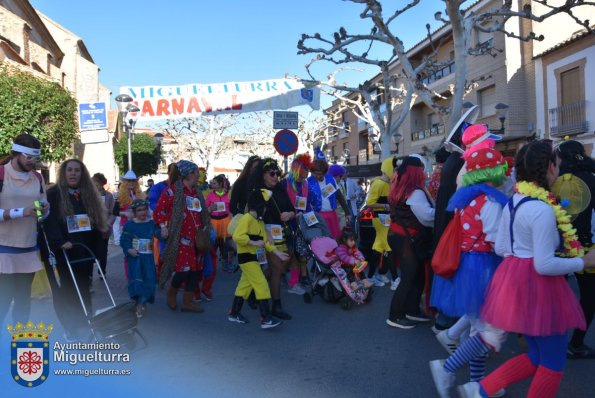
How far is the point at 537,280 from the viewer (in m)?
2.76

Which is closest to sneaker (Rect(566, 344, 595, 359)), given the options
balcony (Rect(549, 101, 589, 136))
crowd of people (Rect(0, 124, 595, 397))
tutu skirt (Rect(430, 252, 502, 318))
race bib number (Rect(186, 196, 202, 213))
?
crowd of people (Rect(0, 124, 595, 397))

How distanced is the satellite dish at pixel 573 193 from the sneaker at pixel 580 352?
52.4 inches

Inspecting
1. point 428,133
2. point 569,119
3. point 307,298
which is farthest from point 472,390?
point 428,133

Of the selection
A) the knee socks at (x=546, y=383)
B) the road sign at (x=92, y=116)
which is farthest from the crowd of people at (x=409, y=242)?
the road sign at (x=92, y=116)

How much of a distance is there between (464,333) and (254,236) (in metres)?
2.45

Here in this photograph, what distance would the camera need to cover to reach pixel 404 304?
207 inches

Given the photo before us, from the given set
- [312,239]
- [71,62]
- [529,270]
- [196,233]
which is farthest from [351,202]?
[71,62]

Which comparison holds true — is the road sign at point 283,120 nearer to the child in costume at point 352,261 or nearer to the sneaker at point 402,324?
the child in costume at point 352,261

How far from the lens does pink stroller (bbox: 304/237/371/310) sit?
20.8 feet

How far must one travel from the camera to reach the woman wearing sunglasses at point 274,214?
5816 mm

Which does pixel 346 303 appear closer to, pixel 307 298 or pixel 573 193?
pixel 307 298

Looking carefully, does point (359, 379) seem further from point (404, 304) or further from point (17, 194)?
point (17, 194)

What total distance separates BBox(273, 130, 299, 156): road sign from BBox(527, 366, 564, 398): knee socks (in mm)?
7253

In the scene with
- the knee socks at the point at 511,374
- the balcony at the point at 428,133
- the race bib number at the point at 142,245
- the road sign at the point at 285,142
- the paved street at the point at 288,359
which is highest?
the balcony at the point at 428,133
